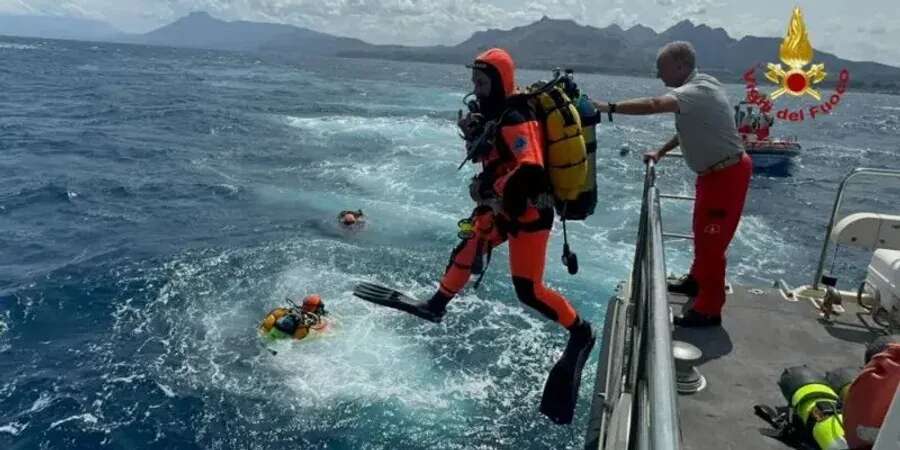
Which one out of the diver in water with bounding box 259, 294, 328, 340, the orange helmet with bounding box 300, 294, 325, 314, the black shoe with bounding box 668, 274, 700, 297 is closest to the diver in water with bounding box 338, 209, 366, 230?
the diver in water with bounding box 259, 294, 328, 340

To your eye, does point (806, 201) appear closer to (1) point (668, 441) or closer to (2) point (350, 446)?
(2) point (350, 446)

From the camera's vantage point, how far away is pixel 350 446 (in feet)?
35.4

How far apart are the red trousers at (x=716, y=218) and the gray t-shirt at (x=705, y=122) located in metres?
0.15

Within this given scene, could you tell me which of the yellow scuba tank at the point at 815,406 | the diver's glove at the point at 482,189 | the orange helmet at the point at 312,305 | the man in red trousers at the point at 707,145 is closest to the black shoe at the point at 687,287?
the man in red trousers at the point at 707,145

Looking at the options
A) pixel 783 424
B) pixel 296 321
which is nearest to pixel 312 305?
pixel 296 321

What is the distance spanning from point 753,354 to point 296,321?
10.2 m

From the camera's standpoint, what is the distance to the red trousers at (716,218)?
512 centimetres

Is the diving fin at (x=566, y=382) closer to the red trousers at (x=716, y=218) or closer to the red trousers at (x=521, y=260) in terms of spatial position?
the red trousers at (x=521, y=260)

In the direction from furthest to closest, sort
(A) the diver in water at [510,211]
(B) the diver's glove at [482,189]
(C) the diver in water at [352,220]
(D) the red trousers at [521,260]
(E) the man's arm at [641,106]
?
1. (C) the diver in water at [352,220]
2. (D) the red trousers at [521,260]
3. (B) the diver's glove at [482,189]
4. (E) the man's arm at [641,106]
5. (A) the diver in water at [510,211]

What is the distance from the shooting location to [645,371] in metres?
2.29

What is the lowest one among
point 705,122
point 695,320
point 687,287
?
point 695,320

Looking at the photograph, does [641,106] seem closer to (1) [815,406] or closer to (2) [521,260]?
(2) [521,260]

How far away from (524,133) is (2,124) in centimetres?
4299

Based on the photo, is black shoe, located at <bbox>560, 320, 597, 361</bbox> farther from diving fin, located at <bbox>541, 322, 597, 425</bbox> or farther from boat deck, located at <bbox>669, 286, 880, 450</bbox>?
boat deck, located at <bbox>669, 286, 880, 450</bbox>
